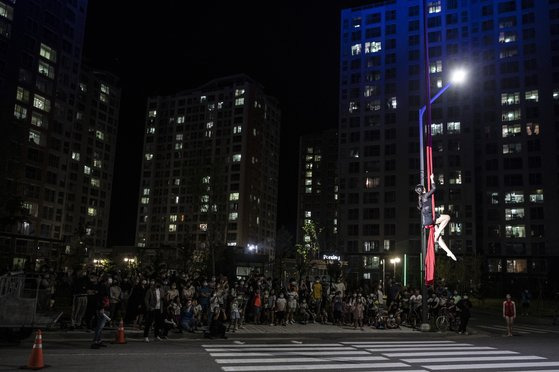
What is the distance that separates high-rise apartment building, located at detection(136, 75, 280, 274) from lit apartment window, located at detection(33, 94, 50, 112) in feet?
188

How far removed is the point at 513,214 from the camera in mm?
87812

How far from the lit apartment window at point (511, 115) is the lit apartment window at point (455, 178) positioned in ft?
43.4

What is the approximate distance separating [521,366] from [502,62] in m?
90.1

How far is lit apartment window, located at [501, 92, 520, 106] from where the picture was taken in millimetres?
90500

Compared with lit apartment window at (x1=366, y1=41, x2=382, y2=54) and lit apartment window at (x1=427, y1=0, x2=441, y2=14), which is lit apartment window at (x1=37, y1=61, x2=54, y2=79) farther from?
lit apartment window at (x1=427, y1=0, x2=441, y2=14)

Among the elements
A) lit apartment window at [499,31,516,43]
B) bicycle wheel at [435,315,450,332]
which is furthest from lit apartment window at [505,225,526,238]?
bicycle wheel at [435,315,450,332]

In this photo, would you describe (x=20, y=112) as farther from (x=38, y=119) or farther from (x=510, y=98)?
(x=510, y=98)

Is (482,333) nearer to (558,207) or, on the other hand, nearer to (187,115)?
(558,207)

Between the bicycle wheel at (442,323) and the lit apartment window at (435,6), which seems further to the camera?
the lit apartment window at (435,6)

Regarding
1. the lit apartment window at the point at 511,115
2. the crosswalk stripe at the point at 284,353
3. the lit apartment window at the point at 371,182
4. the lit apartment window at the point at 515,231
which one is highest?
the lit apartment window at the point at 511,115

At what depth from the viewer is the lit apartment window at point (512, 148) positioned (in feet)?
292

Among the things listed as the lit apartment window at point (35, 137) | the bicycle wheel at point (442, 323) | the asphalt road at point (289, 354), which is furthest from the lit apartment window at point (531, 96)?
the lit apartment window at point (35, 137)

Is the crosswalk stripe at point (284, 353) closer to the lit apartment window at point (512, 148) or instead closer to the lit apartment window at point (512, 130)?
the lit apartment window at point (512, 148)

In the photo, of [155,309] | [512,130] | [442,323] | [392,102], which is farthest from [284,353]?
[512,130]
